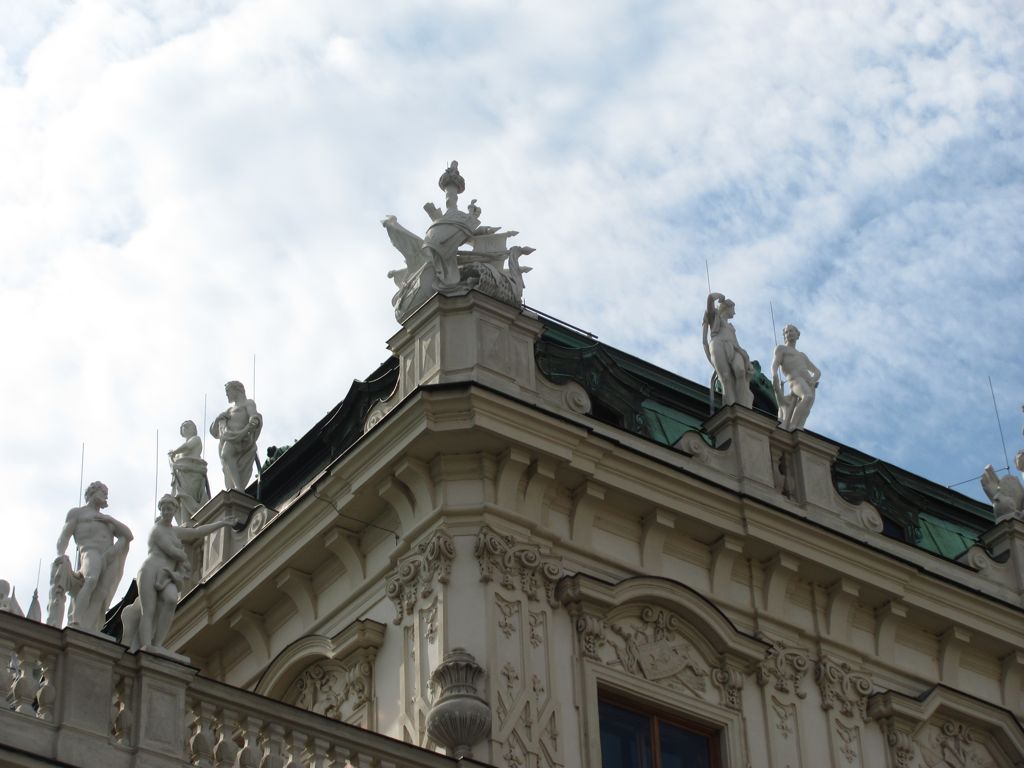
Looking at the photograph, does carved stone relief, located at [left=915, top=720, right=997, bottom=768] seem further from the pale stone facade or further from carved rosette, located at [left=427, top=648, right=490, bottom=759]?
carved rosette, located at [left=427, top=648, right=490, bottom=759]

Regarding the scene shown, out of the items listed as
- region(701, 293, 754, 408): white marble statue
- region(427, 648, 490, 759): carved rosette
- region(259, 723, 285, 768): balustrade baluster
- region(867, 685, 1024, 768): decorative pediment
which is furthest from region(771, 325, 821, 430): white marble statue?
region(259, 723, 285, 768): balustrade baluster

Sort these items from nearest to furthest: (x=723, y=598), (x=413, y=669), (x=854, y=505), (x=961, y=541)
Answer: (x=413, y=669), (x=723, y=598), (x=854, y=505), (x=961, y=541)

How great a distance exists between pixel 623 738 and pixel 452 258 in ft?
17.3

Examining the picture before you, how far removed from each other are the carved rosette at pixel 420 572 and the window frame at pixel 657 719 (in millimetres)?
1818

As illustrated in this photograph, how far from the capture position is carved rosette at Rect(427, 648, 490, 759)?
20.8 metres

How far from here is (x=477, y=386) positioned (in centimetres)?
Result: 2258

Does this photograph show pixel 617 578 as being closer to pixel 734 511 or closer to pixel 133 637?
pixel 734 511

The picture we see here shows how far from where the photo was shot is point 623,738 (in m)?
22.4

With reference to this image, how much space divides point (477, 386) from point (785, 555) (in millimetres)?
3842

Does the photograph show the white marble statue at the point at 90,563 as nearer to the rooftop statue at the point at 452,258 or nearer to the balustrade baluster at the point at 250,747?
the balustrade baluster at the point at 250,747

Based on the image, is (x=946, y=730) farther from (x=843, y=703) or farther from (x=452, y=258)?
(x=452, y=258)

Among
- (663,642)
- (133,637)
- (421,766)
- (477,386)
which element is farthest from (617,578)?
(133,637)

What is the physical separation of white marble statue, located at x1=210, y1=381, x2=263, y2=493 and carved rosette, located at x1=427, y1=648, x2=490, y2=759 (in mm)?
5831

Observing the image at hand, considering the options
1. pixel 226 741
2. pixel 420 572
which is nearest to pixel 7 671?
pixel 226 741
